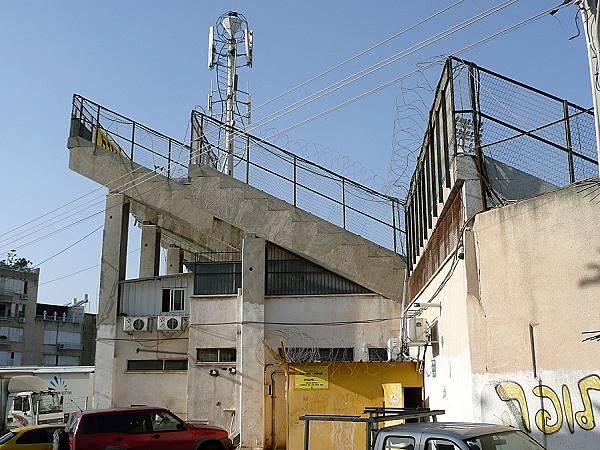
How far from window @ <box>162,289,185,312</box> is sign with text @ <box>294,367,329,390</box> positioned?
27.9 feet

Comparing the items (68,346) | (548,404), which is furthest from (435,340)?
(68,346)

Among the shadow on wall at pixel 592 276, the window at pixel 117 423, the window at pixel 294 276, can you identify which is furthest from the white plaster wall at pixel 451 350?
the window at pixel 294 276

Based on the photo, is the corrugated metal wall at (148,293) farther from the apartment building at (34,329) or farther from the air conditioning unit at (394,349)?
the apartment building at (34,329)

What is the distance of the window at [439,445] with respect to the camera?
21.2 feet

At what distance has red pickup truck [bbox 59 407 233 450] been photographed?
15352 mm

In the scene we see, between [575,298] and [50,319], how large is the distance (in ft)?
219

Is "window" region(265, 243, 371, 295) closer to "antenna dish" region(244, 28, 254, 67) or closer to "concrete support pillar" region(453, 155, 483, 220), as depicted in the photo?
"antenna dish" region(244, 28, 254, 67)

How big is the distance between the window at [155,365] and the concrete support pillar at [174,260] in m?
8.50

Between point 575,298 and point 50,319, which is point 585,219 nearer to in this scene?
point 575,298

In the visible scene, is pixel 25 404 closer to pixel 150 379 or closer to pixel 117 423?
pixel 150 379

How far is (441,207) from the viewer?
12.7 m

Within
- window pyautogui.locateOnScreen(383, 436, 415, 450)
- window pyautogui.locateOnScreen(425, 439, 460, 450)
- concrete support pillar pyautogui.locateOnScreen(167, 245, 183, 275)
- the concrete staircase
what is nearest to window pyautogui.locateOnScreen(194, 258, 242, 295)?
the concrete staircase

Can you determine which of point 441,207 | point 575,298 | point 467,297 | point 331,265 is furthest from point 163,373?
point 575,298

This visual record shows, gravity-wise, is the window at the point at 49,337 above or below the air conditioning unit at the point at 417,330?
above
